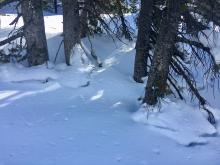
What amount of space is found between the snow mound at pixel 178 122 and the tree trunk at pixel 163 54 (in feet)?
0.96

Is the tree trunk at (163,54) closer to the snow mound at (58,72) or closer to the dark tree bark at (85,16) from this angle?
the snow mound at (58,72)

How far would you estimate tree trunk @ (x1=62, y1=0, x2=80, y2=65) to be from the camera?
37.8 feet

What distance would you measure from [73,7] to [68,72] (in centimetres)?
170

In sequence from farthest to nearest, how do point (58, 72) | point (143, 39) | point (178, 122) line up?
1. point (58, 72)
2. point (143, 39)
3. point (178, 122)

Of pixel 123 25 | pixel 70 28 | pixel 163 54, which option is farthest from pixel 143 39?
pixel 70 28

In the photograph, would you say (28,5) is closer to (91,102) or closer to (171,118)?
(91,102)

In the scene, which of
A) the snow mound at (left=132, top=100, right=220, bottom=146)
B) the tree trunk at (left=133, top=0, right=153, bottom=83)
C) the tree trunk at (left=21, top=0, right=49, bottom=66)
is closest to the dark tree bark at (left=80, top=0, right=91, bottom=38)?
the tree trunk at (left=21, top=0, right=49, bottom=66)

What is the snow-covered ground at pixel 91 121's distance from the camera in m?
7.79

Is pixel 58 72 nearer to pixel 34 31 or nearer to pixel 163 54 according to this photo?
pixel 34 31

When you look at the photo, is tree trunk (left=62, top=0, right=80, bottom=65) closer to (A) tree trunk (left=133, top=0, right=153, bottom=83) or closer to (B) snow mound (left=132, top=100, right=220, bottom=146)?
(A) tree trunk (left=133, top=0, right=153, bottom=83)

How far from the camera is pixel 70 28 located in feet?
38.2

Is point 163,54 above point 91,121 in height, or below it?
above

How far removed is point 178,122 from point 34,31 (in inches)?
174

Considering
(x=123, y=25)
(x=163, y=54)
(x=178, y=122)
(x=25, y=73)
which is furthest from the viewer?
(x=123, y=25)
